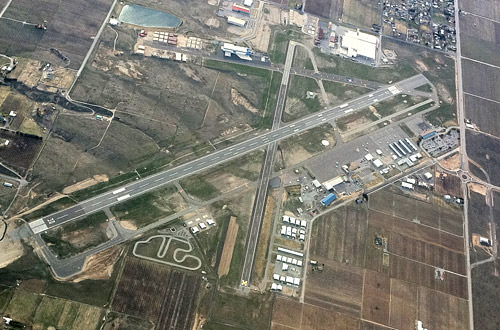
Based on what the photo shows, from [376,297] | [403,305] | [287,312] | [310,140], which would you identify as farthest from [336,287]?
[310,140]

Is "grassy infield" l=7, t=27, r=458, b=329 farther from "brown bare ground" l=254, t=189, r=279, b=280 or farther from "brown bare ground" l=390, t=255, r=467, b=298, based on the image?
"brown bare ground" l=390, t=255, r=467, b=298

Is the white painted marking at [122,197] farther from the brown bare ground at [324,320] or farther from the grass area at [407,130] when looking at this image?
the grass area at [407,130]

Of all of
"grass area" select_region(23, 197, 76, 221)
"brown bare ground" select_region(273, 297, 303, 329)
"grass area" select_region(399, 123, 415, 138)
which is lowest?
"brown bare ground" select_region(273, 297, 303, 329)

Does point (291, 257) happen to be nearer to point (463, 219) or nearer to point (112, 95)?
point (463, 219)

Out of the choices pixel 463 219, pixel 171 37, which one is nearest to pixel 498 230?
pixel 463 219

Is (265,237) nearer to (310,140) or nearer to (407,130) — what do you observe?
(310,140)

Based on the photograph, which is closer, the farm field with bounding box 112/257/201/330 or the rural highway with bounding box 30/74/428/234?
the farm field with bounding box 112/257/201/330

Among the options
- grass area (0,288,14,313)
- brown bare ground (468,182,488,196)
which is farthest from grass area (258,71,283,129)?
grass area (0,288,14,313)
